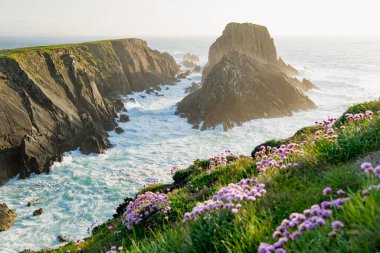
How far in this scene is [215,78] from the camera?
5809 cm

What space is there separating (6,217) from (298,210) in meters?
26.0

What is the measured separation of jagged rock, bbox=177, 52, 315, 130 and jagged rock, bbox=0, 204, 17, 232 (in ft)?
97.0

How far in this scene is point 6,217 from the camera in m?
25.2

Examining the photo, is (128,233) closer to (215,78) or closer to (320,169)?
(320,169)

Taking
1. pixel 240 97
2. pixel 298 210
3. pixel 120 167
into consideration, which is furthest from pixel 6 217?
pixel 240 97

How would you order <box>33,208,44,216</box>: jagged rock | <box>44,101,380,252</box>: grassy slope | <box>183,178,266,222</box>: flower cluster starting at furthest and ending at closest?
<box>33,208,44,216</box>: jagged rock → <box>183,178,266,222</box>: flower cluster → <box>44,101,380,252</box>: grassy slope

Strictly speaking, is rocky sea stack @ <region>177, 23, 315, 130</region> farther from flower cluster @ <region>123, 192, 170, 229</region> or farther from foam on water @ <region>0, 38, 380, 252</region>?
flower cluster @ <region>123, 192, 170, 229</region>

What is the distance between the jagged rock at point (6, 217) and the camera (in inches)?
965

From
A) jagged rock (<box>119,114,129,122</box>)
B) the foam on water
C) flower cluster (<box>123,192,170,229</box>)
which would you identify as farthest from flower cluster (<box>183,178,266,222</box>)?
jagged rock (<box>119,114,129,122</box>)

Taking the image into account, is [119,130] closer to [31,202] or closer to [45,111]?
[45,111]

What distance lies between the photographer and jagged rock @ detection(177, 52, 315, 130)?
52809 mm

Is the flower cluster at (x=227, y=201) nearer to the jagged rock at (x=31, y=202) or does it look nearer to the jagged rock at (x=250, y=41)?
the jagged rock at (x=31, y=202)

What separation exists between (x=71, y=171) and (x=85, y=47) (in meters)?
47.2

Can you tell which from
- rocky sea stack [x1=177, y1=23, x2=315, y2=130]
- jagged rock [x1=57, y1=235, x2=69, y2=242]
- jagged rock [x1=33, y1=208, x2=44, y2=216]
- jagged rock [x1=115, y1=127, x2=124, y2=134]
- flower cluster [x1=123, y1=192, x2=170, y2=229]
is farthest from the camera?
rocky sea stack [x1=177, y1=23, x2=315, y2=130]
